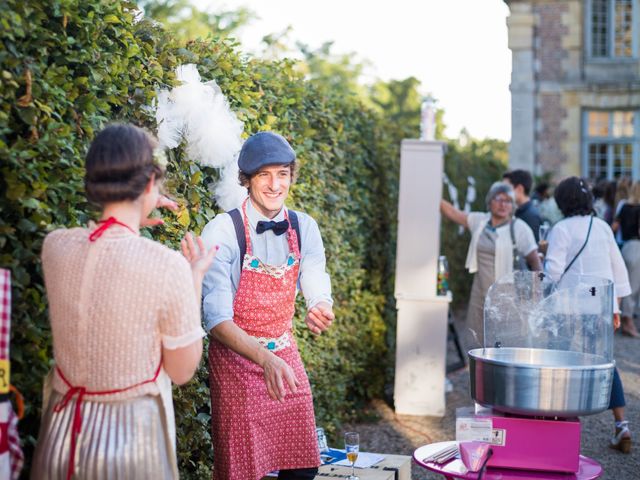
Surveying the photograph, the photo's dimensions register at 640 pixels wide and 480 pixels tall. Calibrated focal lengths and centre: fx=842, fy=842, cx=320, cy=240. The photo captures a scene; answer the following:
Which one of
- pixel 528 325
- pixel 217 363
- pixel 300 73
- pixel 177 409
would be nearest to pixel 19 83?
pixel 217 363

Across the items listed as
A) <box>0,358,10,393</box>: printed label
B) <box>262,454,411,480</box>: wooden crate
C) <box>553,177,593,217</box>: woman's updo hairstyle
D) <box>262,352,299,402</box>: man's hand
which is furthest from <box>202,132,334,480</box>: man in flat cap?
<box>553,177,593,217</box>: woman's updo hairstyle

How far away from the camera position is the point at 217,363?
11.2ft

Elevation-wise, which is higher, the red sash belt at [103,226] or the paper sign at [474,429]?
the red sash belt at [103,226]

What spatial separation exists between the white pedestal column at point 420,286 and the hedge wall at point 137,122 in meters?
0.40

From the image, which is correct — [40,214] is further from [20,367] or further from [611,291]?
[611,291]

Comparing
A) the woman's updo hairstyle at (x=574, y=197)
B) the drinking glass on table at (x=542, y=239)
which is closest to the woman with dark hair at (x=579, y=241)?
the woman's updo hairstyle at (x=574, y=197)

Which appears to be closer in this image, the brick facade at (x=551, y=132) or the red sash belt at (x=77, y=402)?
the red sash belt at (x=77, y=402)

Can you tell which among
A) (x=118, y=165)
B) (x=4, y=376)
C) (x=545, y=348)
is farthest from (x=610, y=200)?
(x=4, y=376)

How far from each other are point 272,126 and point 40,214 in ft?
8.49

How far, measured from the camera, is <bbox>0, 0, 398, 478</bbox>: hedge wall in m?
2.75

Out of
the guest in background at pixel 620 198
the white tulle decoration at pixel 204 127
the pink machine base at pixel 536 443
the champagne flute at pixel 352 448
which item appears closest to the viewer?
the pink machine base at pixel 536 443

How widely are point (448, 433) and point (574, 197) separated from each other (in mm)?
2119

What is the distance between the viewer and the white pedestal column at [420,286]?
7191mm

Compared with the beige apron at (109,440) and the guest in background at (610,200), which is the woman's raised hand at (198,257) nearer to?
the beige apron at (109,440)
